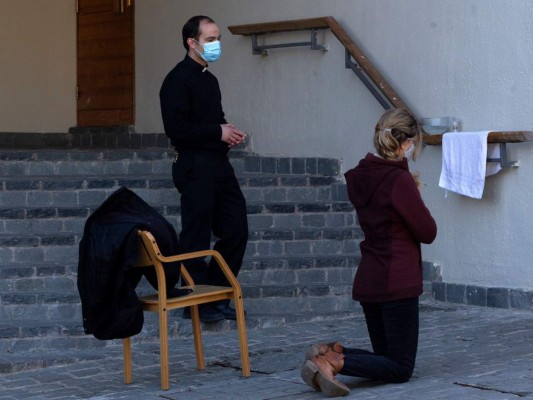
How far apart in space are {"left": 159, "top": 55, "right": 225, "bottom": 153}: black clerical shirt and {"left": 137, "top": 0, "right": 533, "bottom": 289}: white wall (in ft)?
6.32

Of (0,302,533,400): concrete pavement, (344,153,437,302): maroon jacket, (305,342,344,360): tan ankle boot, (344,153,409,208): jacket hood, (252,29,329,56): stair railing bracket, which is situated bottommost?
(0,302,533,400): concrete pavement

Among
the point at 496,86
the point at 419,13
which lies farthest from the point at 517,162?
the point at 419,13

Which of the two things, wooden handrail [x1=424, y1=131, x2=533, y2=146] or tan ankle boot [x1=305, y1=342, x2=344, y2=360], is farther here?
wooden handrail [x1=424, y1=131, x2=533, y2=146]

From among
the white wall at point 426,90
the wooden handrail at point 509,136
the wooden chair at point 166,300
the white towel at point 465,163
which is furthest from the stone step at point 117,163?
the wooden chair at point 166,300

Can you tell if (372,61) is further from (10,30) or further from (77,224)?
(10,30)

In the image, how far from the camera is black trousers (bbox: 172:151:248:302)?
24.4 ft

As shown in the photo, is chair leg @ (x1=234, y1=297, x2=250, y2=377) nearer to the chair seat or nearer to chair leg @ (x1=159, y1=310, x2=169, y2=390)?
the chair seat

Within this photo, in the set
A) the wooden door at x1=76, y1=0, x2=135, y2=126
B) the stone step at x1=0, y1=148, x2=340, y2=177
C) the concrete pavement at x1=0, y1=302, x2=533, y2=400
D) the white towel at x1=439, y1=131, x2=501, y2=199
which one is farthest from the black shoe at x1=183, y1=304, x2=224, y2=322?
the wooden door at x1=76, y1=0, x2=135, y2=126

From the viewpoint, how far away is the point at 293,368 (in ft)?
21.3

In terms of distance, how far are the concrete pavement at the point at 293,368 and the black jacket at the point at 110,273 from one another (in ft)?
1.26

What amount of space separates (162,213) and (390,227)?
3438mm

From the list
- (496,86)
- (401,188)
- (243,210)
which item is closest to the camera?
(401,188)

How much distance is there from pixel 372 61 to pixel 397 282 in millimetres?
3936

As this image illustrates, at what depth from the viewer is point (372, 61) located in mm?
9344
